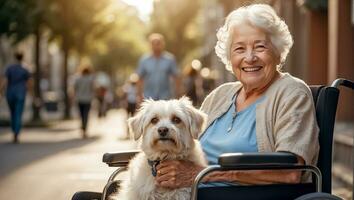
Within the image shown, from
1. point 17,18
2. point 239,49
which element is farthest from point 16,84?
point 239,49

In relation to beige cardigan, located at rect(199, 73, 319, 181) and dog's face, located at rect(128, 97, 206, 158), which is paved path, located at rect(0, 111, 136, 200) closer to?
dog's face, located at rect(128, 97, 206, 158)

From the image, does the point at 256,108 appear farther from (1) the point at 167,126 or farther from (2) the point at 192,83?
(2) the point at 192,83

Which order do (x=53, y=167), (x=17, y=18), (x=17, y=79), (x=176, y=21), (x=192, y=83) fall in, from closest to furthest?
1. (x=53, y=167)
2. (x=17, y=79)
3. (x=192, y=83)
4. (x=17, y=18)
5. (x=176, y=21)

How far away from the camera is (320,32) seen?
17281mm

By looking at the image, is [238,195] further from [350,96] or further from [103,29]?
[103,29]

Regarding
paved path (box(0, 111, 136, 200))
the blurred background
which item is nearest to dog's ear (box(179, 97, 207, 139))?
the blurred background

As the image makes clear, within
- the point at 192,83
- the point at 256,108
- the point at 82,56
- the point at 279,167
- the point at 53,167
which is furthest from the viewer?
the point at 82,56

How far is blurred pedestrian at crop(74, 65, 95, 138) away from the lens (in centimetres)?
2192

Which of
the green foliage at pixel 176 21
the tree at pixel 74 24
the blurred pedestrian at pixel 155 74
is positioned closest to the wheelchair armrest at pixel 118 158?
the blurred pedestrian at pixel 155 74

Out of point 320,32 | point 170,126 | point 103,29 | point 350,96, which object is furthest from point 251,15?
point 103,29

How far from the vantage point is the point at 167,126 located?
465 cm

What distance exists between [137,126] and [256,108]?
69 cm

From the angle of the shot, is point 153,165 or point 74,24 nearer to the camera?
point 153,165

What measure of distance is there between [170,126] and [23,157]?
36.7ft
